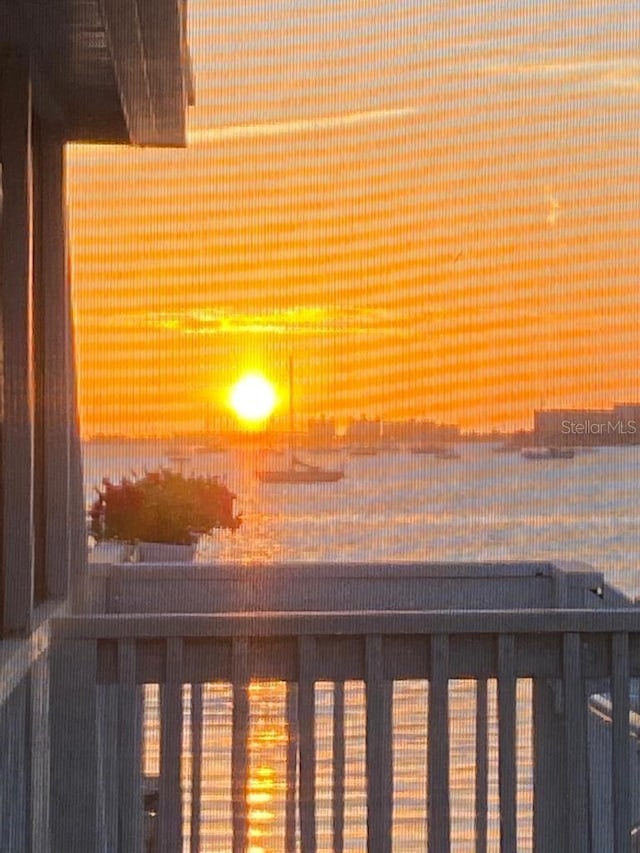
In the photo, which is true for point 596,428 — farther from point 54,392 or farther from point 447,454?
point 54,392

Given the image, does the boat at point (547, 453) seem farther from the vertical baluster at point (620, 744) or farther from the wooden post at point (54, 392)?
the wooden post at point (54, 392)

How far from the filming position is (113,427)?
227 cm

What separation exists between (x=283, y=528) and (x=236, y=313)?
2.31ft

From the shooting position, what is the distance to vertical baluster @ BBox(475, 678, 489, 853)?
200cm

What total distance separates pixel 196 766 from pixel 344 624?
46 cm

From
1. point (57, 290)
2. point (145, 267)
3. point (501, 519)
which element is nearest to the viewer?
point (57, 290)

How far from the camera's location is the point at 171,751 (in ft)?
5.98

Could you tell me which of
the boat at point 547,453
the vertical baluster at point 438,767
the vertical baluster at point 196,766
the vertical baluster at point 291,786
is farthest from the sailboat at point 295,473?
the vertical baluster at point 438,767

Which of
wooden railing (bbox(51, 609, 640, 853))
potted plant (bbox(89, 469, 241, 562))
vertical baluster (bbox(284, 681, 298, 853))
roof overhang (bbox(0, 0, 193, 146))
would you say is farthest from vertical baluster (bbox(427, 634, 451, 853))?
potted plant (bbox(89, 469, 241, 562))

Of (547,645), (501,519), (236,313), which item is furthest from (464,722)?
(501,519)

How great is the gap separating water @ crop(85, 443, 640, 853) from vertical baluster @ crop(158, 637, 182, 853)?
0.40 feet

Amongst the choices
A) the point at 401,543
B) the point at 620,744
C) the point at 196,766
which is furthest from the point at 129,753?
the point at 401,543

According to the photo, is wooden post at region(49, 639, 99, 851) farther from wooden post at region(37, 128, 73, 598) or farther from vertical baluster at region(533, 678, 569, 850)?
vertical baluster at region(533, 678, 569, 850)

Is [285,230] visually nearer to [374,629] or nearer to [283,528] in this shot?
[283,528]
